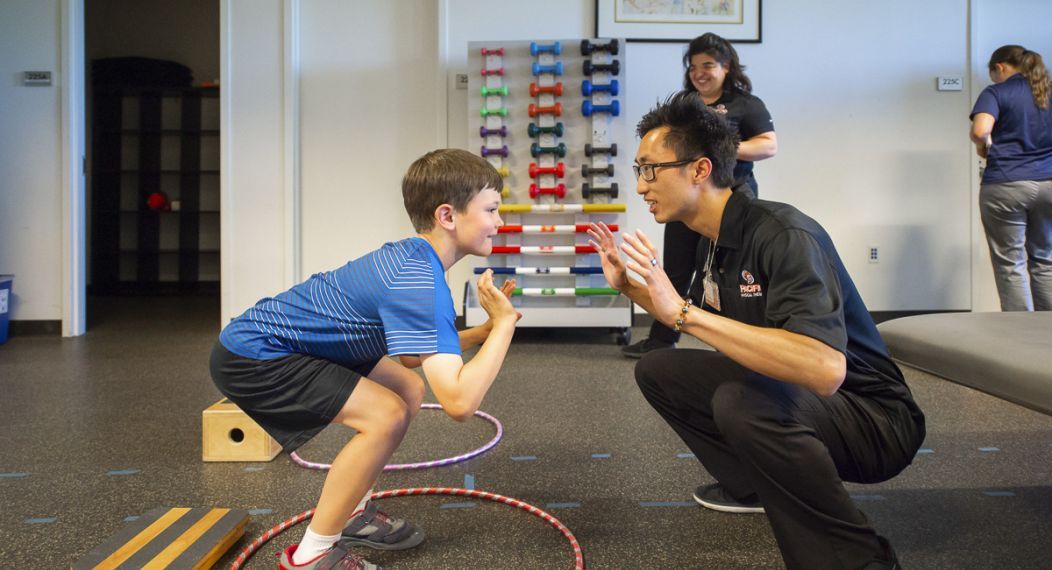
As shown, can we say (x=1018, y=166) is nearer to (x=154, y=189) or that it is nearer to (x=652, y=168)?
(x=652, y=168)

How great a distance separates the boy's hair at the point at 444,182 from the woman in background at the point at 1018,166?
3.03m

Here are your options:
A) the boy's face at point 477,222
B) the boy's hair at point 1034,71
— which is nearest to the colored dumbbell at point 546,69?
the boy's hair at point 1034,71

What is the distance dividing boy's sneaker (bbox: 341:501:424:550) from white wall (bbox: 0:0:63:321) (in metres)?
4.10

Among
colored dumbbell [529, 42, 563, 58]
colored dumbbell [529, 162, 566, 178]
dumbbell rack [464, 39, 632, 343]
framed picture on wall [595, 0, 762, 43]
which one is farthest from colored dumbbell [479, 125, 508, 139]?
framed picture on wall [595, 0, 762, 43]

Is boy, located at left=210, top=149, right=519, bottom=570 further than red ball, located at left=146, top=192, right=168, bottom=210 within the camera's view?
No

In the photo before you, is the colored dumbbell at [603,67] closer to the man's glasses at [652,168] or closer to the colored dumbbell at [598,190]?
the colored dumbbell at [598,190]

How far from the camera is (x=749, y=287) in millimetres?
1412

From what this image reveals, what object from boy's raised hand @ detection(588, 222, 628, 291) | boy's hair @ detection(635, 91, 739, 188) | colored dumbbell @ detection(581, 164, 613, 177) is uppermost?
colored dumbbell @ detection(581, 164, 613, 177)

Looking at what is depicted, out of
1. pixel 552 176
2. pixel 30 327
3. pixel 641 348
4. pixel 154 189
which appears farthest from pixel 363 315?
pixel 154 189

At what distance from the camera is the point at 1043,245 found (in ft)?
11.2

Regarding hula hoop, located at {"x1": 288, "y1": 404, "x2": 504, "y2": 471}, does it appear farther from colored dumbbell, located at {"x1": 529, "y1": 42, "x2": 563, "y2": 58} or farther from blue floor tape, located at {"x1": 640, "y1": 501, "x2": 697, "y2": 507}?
colored dumbbell, located at {"x1": 529, "y1": 42, "x2": 563, "y2": 58}

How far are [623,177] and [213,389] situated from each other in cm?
260

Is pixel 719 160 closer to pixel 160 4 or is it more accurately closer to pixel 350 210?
pixel 350 210

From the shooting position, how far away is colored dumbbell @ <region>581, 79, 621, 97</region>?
4.14 metres
